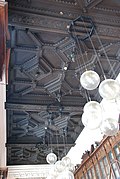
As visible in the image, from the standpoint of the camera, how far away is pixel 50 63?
16.9 ft

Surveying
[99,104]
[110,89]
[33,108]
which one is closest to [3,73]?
[99,104]

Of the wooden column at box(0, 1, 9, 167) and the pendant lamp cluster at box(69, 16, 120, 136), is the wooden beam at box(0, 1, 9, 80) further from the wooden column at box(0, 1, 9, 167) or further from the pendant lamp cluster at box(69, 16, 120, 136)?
the pendant lamp cluster at box(69, 16, 120, 136)

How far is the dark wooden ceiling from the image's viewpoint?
13.1 feet

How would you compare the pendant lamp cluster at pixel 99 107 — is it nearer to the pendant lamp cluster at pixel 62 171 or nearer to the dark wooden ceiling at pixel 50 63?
the dark wooden ceiling at pixel 50 63

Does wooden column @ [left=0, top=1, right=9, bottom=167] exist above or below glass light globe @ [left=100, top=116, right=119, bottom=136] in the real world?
above

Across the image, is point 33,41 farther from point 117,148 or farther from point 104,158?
point 104,158

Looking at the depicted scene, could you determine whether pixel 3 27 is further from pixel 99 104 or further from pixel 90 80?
pixel 99 104

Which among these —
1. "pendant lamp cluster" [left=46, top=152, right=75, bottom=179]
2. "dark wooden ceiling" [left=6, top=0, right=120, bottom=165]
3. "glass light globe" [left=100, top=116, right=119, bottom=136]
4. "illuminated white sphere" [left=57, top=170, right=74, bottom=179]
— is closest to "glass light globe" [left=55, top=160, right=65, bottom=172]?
"pendant lamp cluster" [left=46, top=152, right=75, bottom=179]

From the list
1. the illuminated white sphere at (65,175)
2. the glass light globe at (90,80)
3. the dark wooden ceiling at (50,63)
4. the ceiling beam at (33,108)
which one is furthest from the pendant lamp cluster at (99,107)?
the ceiling beam at (33,108)

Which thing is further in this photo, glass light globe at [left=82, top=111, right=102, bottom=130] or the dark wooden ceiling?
the dark wooden ceiling

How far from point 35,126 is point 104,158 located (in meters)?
2.65

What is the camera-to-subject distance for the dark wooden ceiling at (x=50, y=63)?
3.98 meters

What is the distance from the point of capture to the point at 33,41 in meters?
4.48

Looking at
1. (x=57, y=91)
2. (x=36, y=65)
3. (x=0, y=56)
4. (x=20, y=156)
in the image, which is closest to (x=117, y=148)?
(x=57, y=91)
